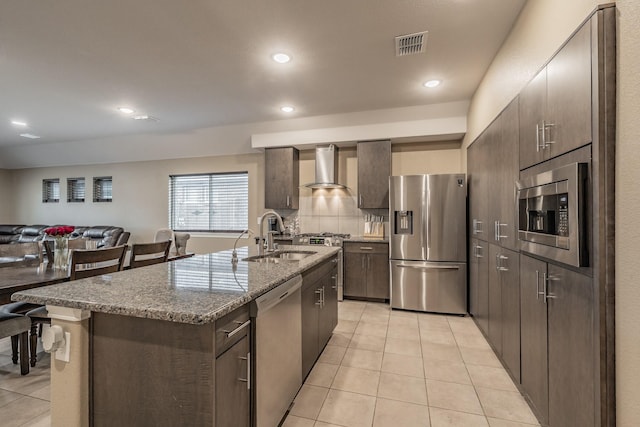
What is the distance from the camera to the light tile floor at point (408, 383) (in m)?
1.81

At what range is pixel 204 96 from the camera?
3.67 metres

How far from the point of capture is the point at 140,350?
115 centimetres

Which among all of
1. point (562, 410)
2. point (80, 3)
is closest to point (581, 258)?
point (562, 410)

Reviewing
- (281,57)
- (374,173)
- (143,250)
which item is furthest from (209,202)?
(281,57)

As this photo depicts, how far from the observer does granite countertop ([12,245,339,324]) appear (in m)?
1.06

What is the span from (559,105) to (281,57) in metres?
2.24

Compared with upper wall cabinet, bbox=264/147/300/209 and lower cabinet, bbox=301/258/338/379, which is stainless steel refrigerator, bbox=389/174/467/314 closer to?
lower cabinet, bbox=301/258/338/379

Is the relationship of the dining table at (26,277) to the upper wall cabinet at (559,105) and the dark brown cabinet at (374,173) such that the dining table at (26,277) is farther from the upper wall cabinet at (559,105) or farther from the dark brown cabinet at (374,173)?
the dark brown cabinet at (374,173)

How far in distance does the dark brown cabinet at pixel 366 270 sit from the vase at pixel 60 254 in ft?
A: 10.3

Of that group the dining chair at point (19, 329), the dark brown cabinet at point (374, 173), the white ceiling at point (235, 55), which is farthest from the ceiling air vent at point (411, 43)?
the dining chair at point (19, 329)

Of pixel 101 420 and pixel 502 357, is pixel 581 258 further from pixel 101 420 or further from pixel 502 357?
pixel 101 420

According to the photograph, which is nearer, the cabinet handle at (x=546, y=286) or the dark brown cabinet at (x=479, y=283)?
the cabinet handle at (x=546, y=286)

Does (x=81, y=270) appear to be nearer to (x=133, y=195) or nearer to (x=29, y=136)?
(x=133, y=195)

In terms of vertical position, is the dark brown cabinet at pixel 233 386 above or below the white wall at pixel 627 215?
below
